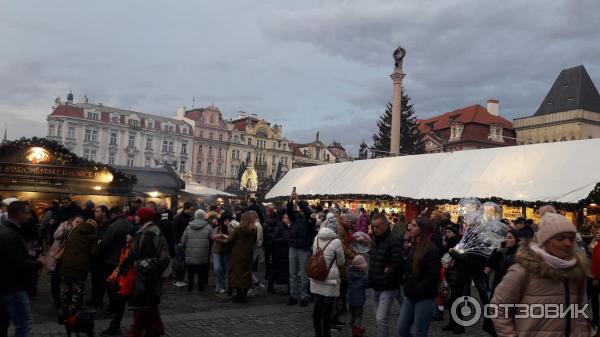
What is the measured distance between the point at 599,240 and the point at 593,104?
51.6m

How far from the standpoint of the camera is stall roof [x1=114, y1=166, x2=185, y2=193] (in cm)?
2439

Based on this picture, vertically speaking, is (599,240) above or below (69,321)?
above

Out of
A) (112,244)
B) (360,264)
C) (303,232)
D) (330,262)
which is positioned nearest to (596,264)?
(360,264)

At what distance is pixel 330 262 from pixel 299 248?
8.79 ft

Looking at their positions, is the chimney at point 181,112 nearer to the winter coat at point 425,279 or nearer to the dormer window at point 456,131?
the dormer window at point 456,131

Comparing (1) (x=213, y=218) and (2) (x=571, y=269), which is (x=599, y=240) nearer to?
(2) (x=571, y=269)

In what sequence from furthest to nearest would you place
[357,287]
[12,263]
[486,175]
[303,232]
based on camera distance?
[486,175] < [303,232] < [357,287] < [12,263]

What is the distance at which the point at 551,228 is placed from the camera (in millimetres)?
3221

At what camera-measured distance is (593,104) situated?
5116 centimetres

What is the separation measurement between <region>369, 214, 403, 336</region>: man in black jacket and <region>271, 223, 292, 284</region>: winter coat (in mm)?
4352

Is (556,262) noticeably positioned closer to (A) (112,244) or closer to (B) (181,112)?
(A) (112,244)

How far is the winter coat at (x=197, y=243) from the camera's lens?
33.6ft

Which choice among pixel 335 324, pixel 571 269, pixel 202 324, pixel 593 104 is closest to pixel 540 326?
pixel 571 269

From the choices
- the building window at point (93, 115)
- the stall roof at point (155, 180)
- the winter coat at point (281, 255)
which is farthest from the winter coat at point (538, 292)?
the building window at point (93, 115)
